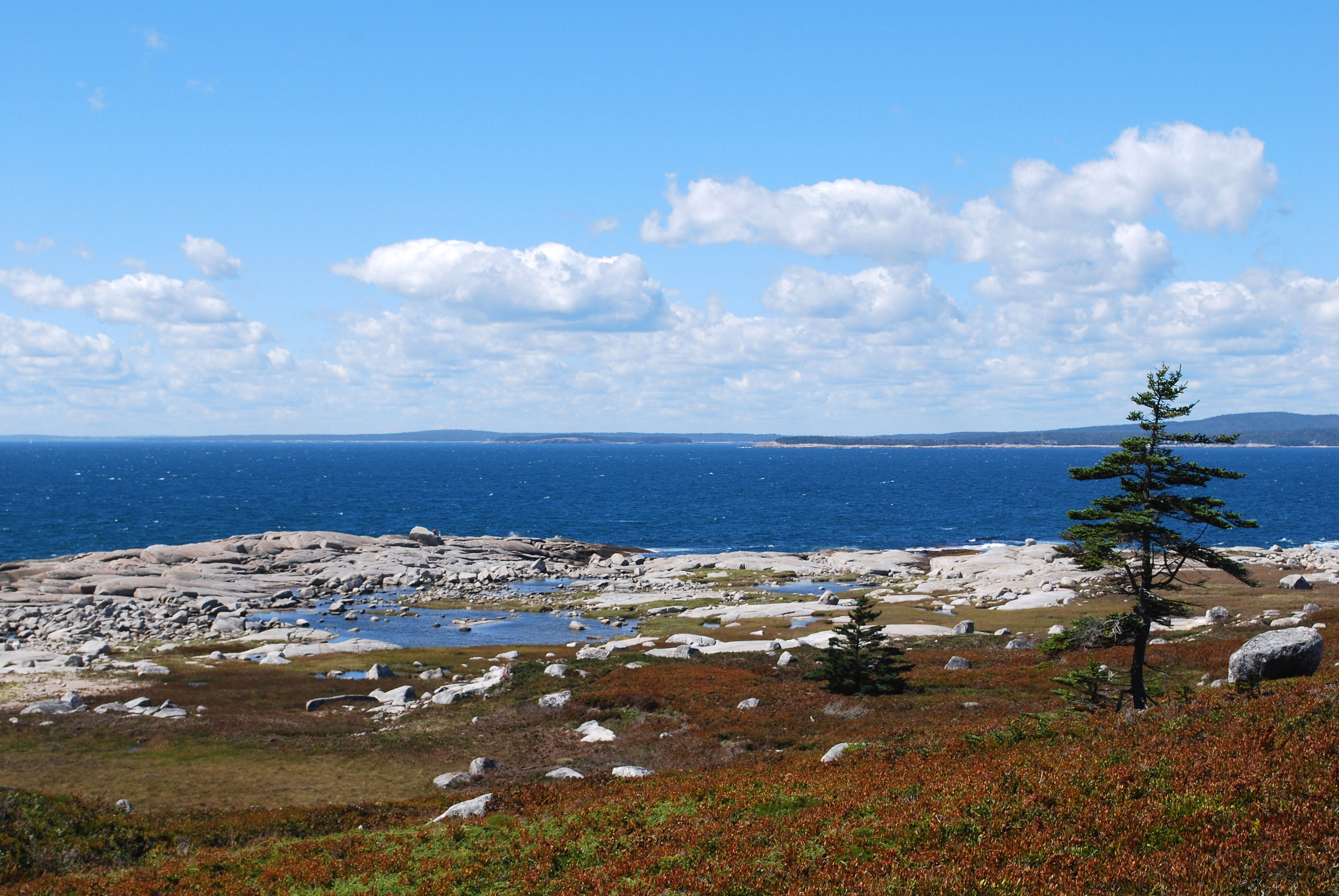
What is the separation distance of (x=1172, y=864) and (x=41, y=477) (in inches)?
9726

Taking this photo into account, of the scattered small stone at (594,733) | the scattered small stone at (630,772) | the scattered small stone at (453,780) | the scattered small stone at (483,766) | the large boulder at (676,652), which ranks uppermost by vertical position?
the scattered small stone at (630,772)

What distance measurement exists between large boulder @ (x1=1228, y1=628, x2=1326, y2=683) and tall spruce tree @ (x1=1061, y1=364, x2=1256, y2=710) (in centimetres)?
219

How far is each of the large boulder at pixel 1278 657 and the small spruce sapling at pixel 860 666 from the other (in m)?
12.5

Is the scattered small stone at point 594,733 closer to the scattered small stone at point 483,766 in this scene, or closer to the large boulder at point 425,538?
the scattered small stone at point 483,766

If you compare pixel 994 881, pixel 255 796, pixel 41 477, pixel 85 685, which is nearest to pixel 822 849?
pixel 994 881

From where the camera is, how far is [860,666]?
34094 mm

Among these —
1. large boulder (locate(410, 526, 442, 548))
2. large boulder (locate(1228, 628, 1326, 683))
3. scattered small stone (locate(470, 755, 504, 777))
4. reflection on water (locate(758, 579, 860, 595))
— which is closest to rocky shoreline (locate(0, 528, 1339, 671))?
large boulder (locate(410, 526, 442, 548))

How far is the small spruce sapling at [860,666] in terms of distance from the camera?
33.5m

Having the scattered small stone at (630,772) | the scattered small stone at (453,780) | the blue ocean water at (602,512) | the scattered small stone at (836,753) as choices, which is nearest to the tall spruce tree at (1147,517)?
the scattered small stone at (836,753)

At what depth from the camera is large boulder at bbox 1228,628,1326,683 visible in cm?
2320

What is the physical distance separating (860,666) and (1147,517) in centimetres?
1502

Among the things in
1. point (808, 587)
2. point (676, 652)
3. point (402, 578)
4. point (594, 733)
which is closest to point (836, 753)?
point (594, 733)

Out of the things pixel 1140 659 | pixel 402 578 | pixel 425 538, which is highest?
pixel 1140 659

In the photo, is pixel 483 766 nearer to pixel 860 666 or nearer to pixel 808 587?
pixel 860 666
